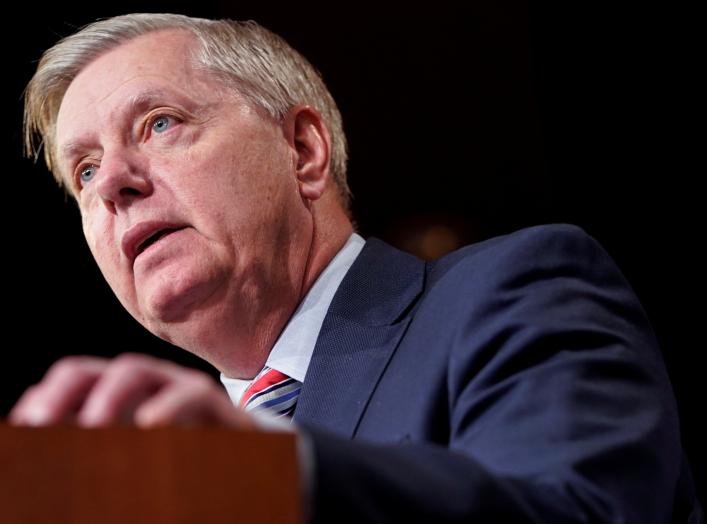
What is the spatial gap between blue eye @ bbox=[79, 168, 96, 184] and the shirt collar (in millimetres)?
483

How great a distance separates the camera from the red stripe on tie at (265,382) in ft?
5.51

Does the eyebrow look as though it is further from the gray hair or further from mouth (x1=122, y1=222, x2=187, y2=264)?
mouth (x1=122, y1=222, x2=187, y2=264)

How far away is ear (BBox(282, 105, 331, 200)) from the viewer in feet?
6.12

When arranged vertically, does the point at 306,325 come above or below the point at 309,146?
below

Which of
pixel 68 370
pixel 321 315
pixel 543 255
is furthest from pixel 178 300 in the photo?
pixel 68 370

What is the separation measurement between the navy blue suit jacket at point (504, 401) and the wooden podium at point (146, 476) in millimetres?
61

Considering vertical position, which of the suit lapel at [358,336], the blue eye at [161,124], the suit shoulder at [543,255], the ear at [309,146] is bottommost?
the suit lapel at [358,336]

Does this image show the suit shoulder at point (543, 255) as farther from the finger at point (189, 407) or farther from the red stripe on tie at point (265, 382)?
the finger at point (189, 407)

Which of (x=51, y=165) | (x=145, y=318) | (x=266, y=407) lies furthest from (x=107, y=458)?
(x=51, y=165)

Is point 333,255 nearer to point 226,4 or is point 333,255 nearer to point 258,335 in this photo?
point 258,335

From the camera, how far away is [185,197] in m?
1.67

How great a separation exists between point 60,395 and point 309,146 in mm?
1297

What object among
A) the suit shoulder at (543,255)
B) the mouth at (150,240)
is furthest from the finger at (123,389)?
the mouth at (150,240)

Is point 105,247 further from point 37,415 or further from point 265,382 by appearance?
point 37,415
